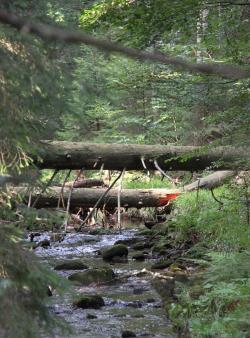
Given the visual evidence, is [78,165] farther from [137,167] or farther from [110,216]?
[110,216]

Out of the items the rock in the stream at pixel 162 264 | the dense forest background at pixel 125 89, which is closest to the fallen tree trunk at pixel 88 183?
the dense forest background at pixel 125 89

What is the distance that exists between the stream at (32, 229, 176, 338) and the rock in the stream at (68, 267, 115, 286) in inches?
5.3

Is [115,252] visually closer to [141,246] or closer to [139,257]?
[139,257]

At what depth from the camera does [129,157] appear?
9.94 m

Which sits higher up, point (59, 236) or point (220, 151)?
point (220, 151)

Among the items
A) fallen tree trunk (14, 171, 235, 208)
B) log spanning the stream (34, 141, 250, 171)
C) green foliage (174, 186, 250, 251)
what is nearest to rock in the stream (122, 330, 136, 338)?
green foliage (174, 186, 250, 251)

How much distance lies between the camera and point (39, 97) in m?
3.63

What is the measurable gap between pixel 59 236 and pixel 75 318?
6.14m

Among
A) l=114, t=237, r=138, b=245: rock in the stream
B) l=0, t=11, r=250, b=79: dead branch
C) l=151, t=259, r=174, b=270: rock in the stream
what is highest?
l=0, t=11, r=250, b=79: dead branch

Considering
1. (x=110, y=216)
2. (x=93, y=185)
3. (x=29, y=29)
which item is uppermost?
(x=29, y=29)

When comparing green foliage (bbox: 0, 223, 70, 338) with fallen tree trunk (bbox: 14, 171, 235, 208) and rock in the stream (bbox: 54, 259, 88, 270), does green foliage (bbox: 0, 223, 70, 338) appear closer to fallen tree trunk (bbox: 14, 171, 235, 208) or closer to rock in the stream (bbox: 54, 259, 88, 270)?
rock in the stream (bbox: 54, 259, 88, 270)

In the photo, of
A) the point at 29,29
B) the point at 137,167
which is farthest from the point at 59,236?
the point at 29,29

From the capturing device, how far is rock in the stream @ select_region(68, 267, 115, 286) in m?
9.12

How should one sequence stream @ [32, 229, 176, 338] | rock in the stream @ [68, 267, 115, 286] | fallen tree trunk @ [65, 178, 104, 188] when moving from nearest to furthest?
stream @ [32, 229, 176, 338] → rock in the stream @ [68, 267, 115, 286] → fallen tree trunk @ [65, 178, 104, 188]
